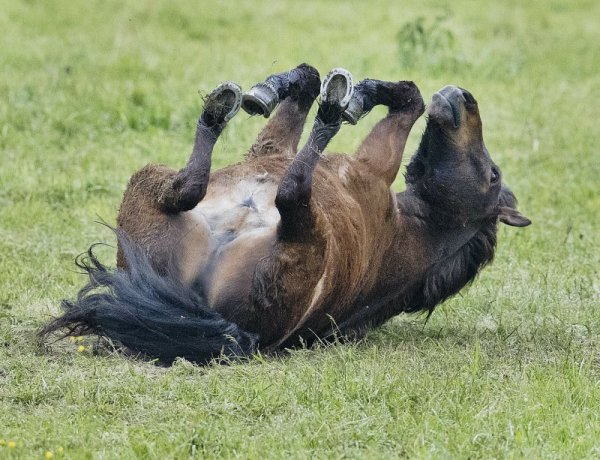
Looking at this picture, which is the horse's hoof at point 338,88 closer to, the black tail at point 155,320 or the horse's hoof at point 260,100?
the horse's hoof at point 260,100

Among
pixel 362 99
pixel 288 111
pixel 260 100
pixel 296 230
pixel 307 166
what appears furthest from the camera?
pixel 288 111

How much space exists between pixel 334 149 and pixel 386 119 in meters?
3.18

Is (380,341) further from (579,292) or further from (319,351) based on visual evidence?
(579,292)

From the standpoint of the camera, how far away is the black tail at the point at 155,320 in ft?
16.4

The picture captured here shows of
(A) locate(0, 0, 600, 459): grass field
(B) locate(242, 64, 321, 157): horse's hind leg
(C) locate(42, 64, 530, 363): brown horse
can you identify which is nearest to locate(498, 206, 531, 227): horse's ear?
(C) locate(42, 64, 530, 363): brown horse

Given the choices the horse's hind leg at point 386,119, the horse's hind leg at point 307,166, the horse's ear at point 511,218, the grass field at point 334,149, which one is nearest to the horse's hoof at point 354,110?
the horse's hind leg at point 386,119

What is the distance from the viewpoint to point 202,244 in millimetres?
5242

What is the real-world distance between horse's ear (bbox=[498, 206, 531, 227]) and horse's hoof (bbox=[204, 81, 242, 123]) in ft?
5.13

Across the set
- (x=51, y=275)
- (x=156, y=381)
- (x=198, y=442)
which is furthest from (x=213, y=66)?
(x=198, y=442)

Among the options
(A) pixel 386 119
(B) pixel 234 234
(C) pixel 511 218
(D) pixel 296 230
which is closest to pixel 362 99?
(A) pixel 386 119

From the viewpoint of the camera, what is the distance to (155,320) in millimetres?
4992

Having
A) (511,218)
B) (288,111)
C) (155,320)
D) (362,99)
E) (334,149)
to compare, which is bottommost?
(155,320)

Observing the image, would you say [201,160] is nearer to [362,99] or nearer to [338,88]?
[338,88]

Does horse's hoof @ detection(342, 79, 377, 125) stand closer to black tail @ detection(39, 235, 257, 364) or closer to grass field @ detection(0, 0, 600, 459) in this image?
grass field @ detection(0, 0, 600, 459)
